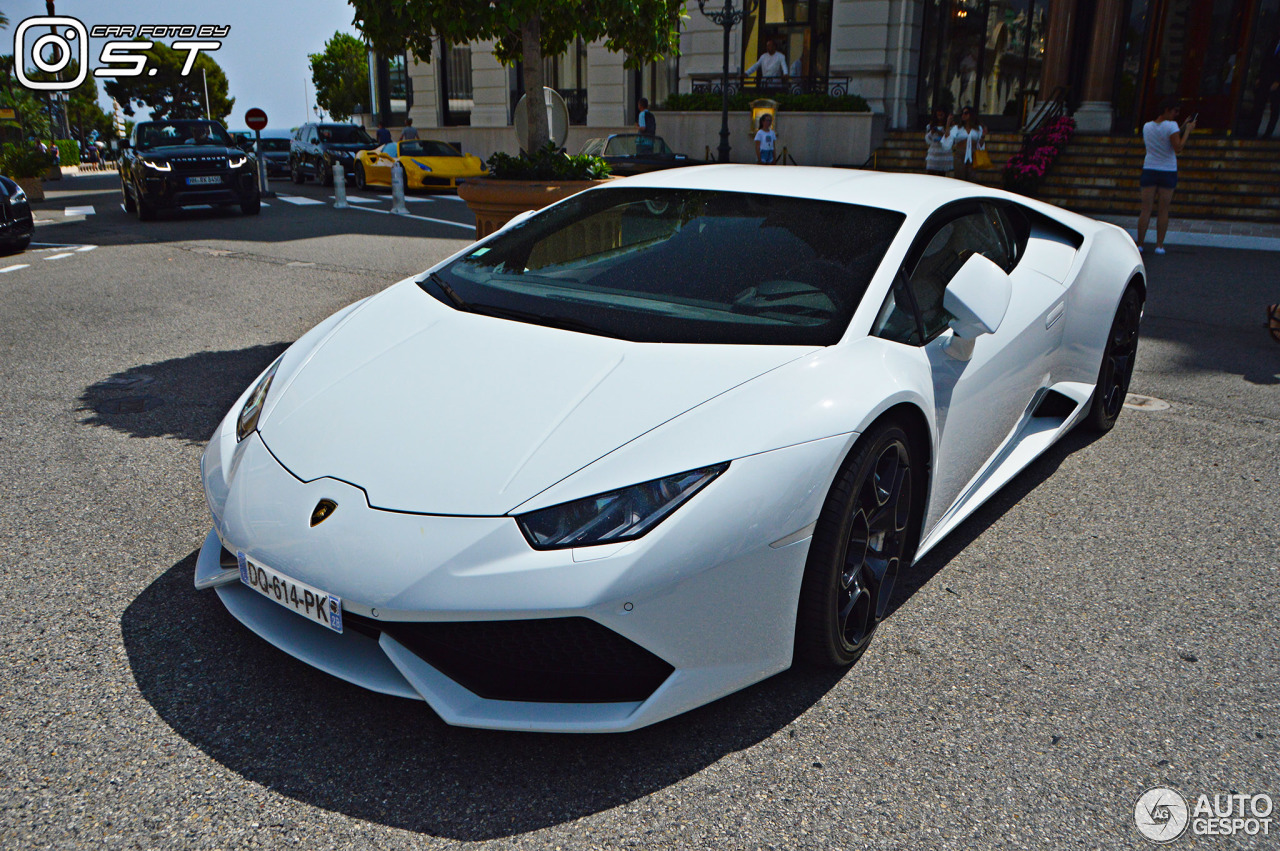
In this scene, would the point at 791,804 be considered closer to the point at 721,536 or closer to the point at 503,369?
the point at 721,536

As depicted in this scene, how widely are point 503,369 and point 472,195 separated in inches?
191

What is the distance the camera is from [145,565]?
329cm

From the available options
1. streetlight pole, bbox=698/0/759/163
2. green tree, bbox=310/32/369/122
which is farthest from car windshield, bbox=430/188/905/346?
green tree, bbox=310/32/369/122

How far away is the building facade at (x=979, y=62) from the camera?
20141 millimetres

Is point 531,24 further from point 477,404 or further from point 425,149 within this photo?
point 425,149

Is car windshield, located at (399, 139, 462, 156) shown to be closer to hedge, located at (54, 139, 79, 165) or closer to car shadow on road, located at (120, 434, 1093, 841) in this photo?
car shadow on road, located at (120, 434, 1093, 841)

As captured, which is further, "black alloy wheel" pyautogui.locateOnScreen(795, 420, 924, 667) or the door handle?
the door handle

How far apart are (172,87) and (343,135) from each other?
66.0 meters

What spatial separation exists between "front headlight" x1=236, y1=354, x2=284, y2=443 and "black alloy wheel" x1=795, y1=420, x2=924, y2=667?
63.5 inches

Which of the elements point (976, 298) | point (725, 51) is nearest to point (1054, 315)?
point (976, 298)

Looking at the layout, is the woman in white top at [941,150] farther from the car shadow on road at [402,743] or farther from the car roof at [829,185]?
the car shadow on road at [402,743]

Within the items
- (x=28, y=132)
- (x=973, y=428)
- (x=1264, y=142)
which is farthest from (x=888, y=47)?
(x=28, y=132)

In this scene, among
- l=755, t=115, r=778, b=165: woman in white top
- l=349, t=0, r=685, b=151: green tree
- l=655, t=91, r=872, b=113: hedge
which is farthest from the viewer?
l=655, t=91, r=872, b=113: hedge

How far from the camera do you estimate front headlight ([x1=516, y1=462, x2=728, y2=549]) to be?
2.14 m
